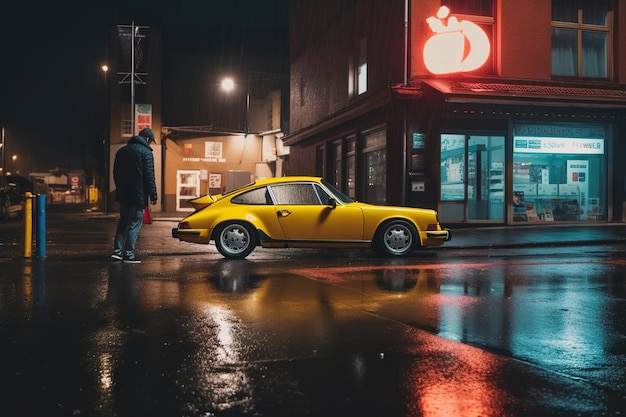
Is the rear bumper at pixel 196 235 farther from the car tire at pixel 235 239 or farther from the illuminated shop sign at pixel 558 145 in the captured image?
the illuminated shop sign at pixel 558 145

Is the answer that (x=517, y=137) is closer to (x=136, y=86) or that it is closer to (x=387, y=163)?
(x=387, y=163)

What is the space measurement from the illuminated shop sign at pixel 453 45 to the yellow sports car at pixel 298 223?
7924mm

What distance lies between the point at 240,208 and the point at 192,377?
7.22 meters

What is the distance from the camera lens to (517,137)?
19234mm

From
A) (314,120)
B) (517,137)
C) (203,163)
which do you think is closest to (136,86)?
(203,163)

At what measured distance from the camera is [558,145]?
19.6 meters

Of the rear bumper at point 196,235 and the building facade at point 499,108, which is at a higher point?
the building facade at point 499,108

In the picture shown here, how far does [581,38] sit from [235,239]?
14.2 metres

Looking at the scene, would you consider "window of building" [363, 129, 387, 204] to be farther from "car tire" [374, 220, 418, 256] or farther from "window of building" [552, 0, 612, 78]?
"car tire" [374, 220, 418, 256]

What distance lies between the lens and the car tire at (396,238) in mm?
11180

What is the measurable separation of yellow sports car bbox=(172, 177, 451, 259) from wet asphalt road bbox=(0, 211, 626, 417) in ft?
6.60

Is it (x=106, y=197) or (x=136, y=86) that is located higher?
(x=136, y=86)

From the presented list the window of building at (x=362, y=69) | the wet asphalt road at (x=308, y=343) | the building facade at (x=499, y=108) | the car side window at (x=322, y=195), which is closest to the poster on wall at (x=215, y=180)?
the window of building at (x=362, y=69)

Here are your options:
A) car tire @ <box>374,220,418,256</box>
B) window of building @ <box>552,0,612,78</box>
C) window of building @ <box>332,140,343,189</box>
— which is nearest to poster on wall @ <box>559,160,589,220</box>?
window of building @ <box>552,0,612,78</box>
